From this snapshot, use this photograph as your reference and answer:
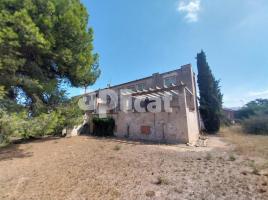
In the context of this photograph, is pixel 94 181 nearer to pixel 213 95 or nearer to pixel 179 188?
pixel 179 188

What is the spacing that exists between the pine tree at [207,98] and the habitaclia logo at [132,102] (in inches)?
319

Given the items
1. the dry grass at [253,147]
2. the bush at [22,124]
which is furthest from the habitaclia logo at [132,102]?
the dry grass at [253,147]

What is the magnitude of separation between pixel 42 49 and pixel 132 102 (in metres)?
10.4

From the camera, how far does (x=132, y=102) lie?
16.7 m

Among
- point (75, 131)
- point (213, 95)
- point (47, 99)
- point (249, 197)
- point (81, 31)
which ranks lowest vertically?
point (249, 197)

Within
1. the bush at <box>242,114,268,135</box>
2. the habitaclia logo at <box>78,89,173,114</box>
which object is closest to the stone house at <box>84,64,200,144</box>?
the habitaclia logo at <box>78,89,173,114</box>

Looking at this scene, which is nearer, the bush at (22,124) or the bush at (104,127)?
the bush at (22,124)

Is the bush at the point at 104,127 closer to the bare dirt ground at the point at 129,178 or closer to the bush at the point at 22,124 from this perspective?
the bush at the point at 22,124

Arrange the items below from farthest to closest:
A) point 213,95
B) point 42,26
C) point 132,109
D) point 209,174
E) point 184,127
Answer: point 213,95
point 132,109
point 184,127
point 42,26
point 209,174

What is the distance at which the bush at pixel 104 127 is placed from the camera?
56.2 feet

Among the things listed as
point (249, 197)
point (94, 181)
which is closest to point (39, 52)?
point (94, 181)

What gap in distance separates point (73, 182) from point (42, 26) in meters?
7.21

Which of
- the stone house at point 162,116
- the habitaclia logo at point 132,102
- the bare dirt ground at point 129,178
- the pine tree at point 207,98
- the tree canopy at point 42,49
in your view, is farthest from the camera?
the pine tree at point 207,98

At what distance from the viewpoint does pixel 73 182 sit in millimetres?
5102
